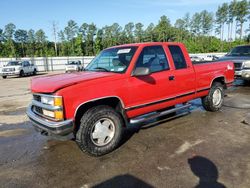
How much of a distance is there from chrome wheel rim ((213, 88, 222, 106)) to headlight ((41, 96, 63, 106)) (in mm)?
4603

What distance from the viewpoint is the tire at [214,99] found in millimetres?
6264

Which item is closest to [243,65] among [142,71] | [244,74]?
[244,74]

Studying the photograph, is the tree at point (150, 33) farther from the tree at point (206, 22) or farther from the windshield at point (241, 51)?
the windshield at point (241, 51)

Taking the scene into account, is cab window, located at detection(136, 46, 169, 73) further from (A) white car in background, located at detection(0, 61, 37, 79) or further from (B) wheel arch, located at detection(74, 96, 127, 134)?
(A) white car in background, located at detection(0, 61, 37, 79)

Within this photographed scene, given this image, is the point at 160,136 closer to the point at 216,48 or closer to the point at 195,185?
the point at 195,185

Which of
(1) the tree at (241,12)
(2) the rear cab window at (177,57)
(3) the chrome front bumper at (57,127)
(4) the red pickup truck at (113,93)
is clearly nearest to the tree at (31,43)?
(1) the tree at (241,12)

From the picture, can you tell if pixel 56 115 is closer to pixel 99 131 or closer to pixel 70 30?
pixel 99 131

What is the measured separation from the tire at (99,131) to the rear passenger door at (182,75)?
5.81 ft

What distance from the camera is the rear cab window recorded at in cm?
521

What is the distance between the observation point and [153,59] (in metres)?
4.83

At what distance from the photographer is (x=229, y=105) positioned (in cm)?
727

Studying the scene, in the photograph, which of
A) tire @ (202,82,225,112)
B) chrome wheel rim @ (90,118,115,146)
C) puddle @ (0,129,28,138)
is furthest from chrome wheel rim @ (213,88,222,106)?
puddle @ (0,129,28,138)

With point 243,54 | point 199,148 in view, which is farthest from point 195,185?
point 243,54

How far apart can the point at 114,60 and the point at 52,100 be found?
1732 millimetres
